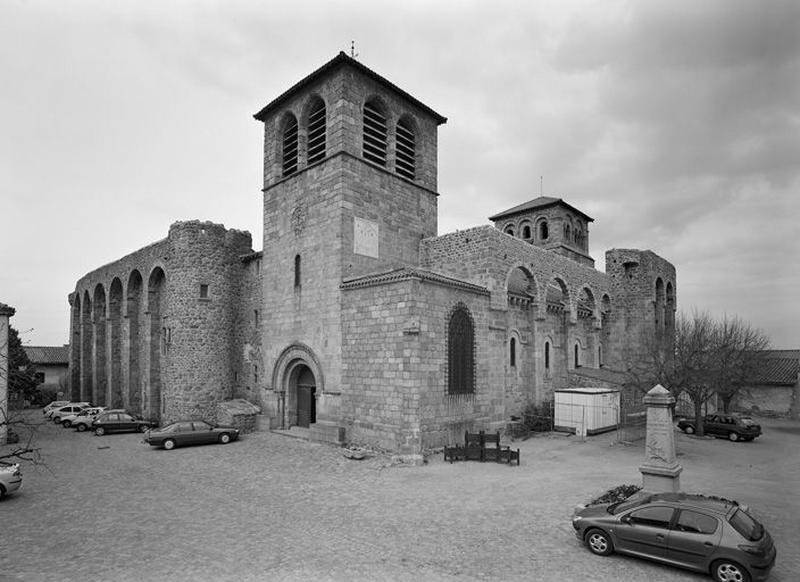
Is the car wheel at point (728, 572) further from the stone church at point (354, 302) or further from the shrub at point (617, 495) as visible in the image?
the stone church at point (354, 302)

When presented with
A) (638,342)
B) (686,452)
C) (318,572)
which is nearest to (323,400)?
(318,572)

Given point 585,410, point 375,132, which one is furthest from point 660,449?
point 375,132

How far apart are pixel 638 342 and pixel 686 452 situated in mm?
13326

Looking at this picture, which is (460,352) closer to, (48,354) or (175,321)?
(175,321)

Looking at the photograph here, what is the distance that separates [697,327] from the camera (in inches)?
1000

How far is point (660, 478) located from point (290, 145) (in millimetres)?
19879

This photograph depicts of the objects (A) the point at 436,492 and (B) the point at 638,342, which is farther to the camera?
(B) the point at 638,342

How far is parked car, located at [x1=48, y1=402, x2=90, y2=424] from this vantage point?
2658cm

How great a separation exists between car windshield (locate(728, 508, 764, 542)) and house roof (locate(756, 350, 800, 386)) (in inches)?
1114

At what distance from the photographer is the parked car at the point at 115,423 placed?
879 inches

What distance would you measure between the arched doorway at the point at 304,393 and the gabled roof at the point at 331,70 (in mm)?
12311

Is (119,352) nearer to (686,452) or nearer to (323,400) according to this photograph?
(323,400)

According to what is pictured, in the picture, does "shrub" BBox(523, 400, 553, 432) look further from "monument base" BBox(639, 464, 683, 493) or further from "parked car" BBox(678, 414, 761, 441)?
"monument base" BBox(639, 464, 683, 493)

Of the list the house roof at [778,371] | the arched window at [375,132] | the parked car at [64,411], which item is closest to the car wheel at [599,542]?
the arched window at [375,132]
